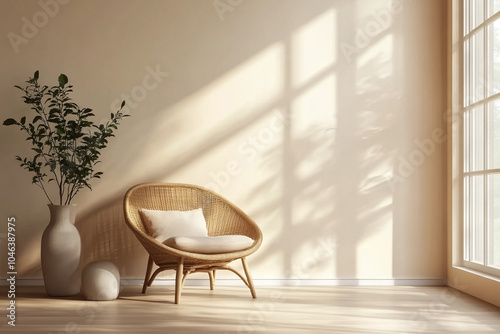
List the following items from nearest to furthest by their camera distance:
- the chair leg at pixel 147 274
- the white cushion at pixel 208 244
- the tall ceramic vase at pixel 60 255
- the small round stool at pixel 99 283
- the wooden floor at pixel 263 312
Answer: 1. the wooden floor at pixel 263 312
2. the white cushion at pixel 208 244
3. the small round stool at pixel 99 283
4. the tall ceramic vase at pixel 60 255
5. the chair leg at pixel 147 274

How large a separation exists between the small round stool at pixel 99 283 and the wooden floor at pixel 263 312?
7 centimetres

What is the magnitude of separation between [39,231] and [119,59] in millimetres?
1514

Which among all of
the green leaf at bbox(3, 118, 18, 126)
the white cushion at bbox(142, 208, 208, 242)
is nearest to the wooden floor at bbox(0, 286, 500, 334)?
the white cushion at bbox(142, 208, 208, 242)

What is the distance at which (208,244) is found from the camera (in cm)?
391

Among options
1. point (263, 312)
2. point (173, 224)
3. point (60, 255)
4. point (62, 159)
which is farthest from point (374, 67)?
point (60, 255)

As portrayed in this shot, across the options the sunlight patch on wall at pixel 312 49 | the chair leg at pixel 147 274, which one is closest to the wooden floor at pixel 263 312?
the chair leg at pixel 147 274

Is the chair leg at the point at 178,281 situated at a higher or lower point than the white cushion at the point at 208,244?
lower

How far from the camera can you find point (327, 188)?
4848 mm

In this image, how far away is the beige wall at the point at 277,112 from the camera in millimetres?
4801

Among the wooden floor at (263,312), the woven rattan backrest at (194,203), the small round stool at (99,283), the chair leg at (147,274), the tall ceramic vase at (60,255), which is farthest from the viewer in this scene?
the woven rattan backrest at (194,203)

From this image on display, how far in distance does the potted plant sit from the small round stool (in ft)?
0.89

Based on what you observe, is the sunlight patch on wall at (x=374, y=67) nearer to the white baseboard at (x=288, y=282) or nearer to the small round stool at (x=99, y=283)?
the white baseboard at (x=288, y=282)

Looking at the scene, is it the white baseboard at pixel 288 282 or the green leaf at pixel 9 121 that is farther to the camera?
the white baseboard at pixel 288 282

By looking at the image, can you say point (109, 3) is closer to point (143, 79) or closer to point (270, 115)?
point (143, 79)
